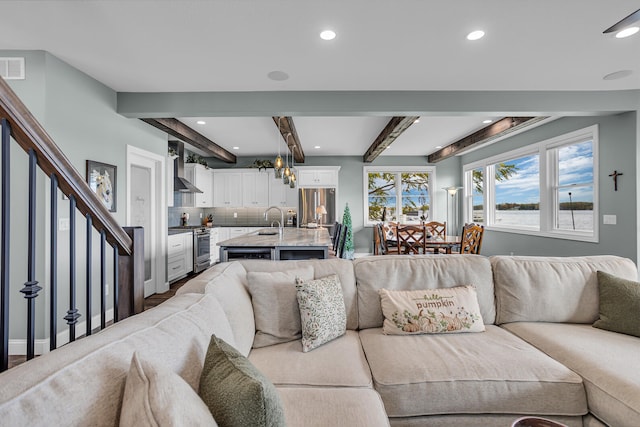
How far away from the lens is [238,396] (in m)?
0.81

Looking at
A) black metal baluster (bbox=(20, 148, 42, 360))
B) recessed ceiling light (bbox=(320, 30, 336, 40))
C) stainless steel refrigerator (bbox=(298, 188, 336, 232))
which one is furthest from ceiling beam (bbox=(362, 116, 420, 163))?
black metal baluster (bbox=(20, 148, 42, 360))

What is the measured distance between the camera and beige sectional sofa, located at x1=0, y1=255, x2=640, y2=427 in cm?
73

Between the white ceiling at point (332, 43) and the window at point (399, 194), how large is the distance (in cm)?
421

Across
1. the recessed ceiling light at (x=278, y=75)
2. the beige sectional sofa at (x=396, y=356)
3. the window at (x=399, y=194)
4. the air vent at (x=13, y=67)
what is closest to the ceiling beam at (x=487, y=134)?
the window at (x=399, y=194)

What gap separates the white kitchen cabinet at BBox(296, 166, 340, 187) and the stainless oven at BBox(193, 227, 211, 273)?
8.06 feet

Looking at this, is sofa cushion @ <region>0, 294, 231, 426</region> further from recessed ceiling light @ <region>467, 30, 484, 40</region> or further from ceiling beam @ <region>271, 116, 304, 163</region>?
ceiling beam @ <region>271, 116, 304, 163</region>

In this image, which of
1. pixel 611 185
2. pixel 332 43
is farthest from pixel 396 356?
pixel 611 185

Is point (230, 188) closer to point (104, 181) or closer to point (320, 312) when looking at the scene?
point (104, 181)

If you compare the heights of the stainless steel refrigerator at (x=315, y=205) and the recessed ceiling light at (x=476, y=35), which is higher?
the recessed ceiling light at (x=476, y=35)

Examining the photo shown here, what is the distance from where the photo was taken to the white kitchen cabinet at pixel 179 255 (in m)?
4.83

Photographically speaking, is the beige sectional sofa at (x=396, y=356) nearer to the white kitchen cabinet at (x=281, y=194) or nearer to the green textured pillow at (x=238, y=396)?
the green textured pillow at (x=238, y=396)

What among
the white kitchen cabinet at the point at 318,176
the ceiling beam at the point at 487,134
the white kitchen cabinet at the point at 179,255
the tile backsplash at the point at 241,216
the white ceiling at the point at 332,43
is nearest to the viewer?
the white ceiling at the point at 332,43

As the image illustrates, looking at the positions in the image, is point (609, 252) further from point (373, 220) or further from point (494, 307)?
point (373, 220)

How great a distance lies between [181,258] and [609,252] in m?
6.12
